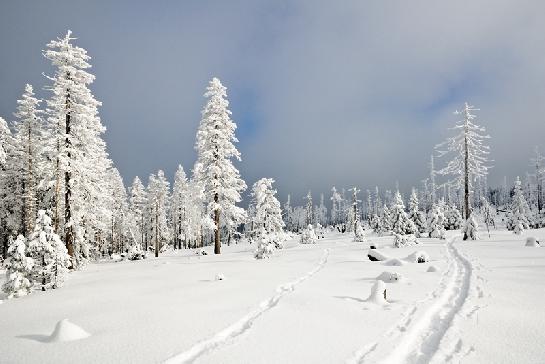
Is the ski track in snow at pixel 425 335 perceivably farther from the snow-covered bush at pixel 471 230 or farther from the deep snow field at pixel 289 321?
the snow-covered bush at pixel 471 230

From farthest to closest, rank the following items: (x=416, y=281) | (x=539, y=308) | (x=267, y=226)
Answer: (x=267, y=226) < (x=416, y=281) < (x=539, y=308)

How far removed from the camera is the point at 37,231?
570 inches

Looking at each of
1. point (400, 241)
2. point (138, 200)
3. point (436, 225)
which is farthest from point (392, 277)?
point (138, 200)

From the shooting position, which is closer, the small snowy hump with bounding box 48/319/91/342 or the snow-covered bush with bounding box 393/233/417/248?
the small snowy hump with bounding box 48/319/91/342

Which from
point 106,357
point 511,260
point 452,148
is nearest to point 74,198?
point 106,357

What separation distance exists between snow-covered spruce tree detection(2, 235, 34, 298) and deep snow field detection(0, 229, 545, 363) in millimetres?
631

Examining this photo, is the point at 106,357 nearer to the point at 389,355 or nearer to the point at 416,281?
the point at 389,355

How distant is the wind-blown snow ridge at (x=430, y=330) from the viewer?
560 centimetres

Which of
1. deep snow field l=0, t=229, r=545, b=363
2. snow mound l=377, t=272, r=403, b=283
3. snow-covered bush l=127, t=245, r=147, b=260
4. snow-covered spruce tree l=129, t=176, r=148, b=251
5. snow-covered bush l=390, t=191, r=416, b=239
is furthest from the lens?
snow-covered spruce tree l=129, t=176, r=148, b=251

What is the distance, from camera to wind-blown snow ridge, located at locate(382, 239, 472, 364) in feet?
18.4

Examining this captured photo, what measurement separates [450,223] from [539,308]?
3009 inches

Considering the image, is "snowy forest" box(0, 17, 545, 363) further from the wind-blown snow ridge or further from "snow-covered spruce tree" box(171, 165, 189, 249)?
"snow-covered spruce tree" box(171, 165, 189, 249)

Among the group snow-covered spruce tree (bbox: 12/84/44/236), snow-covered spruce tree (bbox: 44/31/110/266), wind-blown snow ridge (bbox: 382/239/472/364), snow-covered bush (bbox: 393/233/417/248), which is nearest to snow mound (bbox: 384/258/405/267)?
wind-blown snow ridge (bbox: 382/239/472/364)

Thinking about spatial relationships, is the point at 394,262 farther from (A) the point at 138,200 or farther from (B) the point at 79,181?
(A) the point at 138,200
